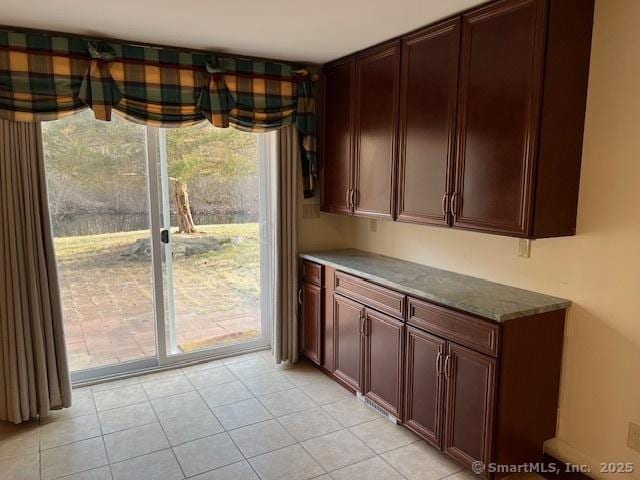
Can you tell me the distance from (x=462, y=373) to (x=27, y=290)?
8.13 ft

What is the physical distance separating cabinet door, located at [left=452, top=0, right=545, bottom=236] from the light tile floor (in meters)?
1.30

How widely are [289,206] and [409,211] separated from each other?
1082mm

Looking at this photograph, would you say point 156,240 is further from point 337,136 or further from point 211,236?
point 337,136

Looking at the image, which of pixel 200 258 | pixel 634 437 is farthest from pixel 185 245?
pixel 634 437

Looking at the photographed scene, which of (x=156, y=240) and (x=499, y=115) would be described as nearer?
(x=499, y=115)

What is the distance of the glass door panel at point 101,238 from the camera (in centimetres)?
302

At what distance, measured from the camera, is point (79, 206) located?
3.07m

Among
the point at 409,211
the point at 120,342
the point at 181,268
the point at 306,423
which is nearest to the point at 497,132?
the point at 409,211

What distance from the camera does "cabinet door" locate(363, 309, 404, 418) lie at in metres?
2.64

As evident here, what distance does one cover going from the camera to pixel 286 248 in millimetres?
3527

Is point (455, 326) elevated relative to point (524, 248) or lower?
lower

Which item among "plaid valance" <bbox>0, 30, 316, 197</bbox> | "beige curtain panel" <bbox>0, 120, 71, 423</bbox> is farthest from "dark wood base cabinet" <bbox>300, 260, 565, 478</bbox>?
"beige curtain panel" <bbox>0, 120, 71, 423</bbox>

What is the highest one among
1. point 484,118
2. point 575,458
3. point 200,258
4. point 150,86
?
point 150,86

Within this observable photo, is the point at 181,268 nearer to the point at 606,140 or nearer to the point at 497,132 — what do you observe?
the point at 497,132
